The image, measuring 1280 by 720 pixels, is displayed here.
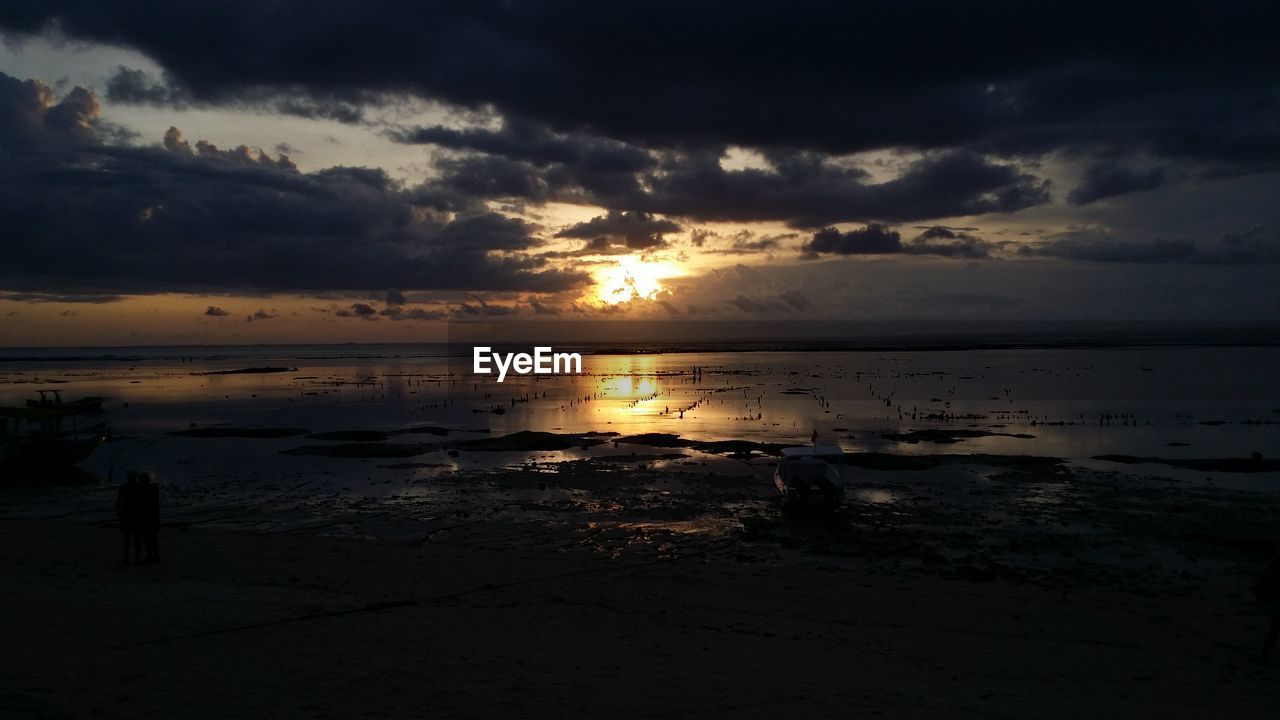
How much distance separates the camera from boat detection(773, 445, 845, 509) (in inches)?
982

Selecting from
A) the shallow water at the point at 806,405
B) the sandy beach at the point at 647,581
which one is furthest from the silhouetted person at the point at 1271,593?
the shallow water at the point at 806,405

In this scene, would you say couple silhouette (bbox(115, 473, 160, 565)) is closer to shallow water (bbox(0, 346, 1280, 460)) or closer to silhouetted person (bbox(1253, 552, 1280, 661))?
silhouetted person (bbox(1253, 552, 1280, 661))

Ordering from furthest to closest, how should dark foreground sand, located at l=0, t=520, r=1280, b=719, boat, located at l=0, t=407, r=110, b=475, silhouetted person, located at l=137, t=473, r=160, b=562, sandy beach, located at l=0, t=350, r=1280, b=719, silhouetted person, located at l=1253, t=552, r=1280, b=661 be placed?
boat, located at l=0, t=407, r=110, b=475, silhouetted person, located at l=137, t=473, r=160, b=562, silhouetted person, located at l=1253, t=552, r=1280, b=661, sandy beach, located at l=0, t=350, r=1280, b=719, dark foreground sand, located at l=0, t=520, r=1280, b=719

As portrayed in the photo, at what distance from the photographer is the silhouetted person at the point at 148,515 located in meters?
17.7

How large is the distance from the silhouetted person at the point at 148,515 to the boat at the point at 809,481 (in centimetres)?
1766

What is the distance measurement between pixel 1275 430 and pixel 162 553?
56.1 m

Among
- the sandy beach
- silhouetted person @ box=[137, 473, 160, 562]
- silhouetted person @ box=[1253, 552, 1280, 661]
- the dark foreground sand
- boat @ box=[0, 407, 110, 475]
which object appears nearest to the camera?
the dark foreground sand

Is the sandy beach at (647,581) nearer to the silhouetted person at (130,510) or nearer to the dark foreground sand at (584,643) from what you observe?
the dark foreground sand at (584,643)

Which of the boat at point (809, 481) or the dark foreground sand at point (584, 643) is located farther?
the boat at point (809, 481)

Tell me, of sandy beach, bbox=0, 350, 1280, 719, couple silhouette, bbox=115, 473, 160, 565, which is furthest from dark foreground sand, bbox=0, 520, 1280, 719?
couple silhouette, bbox=115, 473, 160, 565

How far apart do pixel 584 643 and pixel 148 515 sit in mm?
11511

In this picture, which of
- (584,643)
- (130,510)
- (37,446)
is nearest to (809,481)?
(584,643)

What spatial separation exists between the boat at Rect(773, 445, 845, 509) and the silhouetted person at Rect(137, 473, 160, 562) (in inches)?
695

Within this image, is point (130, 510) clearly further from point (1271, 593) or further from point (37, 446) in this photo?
point (1271, 593)
